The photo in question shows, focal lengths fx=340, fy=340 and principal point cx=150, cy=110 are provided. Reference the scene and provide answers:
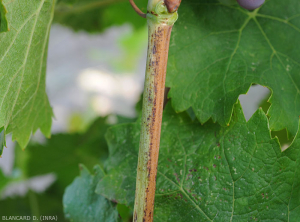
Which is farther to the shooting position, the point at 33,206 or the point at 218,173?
the point at 33,206

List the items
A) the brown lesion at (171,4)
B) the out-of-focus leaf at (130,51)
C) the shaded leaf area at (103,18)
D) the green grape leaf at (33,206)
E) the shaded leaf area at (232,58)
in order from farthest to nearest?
the out-of-focus leaf at (130,51) → the shaded leaf area at (103,18) → the green grape leaf at (33,206) → the shaded leaf area at (232,58) → the brown lesion at (171,4)

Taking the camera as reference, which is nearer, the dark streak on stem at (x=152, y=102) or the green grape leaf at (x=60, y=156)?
the dark streak on stem at (x=152, y=102)

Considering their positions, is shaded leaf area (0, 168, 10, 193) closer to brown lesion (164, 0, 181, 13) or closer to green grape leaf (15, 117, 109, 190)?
green grape leaf (15, 117, 109, 190)

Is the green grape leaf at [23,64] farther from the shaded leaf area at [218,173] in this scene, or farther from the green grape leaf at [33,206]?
the green grape leaf at [33,206]

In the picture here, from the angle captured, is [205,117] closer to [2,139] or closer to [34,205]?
[2,139]

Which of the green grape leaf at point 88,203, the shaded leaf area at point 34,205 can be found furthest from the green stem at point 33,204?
the green grape leaf at point 88,203

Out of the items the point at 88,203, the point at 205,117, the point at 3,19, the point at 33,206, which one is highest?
the point at 3,19

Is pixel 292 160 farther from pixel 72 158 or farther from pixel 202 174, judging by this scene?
pixel 72 158

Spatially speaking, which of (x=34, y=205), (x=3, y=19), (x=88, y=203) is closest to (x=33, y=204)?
(x=34, y=205)
